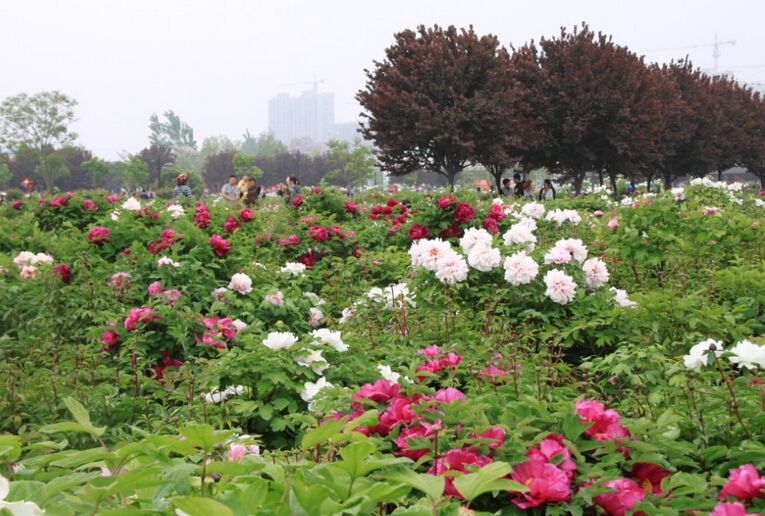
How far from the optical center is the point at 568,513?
4.87 feet

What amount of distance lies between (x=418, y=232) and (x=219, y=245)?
209cm

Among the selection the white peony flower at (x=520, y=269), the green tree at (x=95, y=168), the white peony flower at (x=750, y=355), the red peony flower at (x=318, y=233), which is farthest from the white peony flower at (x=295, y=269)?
the green tree at (x=95, y=168)

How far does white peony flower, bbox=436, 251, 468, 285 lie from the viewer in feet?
12.9

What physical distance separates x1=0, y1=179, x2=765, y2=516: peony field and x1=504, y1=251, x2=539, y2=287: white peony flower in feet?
0.04

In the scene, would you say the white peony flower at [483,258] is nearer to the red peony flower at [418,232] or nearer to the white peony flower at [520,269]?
the white peony flower at [520,269]

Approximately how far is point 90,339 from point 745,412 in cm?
361

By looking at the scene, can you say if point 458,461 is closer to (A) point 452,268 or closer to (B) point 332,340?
(B) point 332,340

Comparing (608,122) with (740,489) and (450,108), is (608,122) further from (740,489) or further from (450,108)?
(740,489)

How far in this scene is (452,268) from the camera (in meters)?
3.92

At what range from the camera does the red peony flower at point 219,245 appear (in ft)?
17.0

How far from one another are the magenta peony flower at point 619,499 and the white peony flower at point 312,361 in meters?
1.54

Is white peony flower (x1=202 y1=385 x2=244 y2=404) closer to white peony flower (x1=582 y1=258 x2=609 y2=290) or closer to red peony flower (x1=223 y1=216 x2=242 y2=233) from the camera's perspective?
white peony flower (x1=582 y1=258 x2=609 y2=290)

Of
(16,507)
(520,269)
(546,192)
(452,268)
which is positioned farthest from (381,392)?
(546,192)

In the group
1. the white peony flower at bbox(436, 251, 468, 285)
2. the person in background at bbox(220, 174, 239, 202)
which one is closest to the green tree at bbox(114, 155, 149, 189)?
the person in background at bbox(220, 174, 239, 202)
